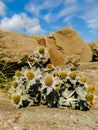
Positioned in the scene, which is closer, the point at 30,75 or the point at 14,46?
the point at 30,75

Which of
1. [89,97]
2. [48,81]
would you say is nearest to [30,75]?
[48,81]

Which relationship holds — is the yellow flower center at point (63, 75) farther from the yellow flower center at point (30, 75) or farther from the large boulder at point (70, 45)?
the large boulder at point (70, 45)

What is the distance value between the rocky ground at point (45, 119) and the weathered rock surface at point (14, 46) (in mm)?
2880

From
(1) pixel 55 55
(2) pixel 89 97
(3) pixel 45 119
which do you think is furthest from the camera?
(1) pixel 55 55

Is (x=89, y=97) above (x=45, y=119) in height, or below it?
above

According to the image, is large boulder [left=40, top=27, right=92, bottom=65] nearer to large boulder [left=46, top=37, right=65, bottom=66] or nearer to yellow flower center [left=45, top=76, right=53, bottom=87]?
large boulder [left=46, top=37, right=65, bottom=66]

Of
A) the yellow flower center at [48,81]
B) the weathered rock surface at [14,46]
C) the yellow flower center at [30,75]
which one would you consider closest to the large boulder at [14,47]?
the weathered rock surface at [14,46]

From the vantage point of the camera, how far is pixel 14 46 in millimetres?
6949

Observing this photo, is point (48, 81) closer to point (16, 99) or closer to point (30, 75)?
point (30, 75)

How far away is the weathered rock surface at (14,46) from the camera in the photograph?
6.54 metres

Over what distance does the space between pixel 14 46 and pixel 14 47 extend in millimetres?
44

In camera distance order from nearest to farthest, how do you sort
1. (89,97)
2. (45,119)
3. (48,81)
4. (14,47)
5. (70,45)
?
(45,119)
(48,81)
(89,97)
(14,47)
(70,45)

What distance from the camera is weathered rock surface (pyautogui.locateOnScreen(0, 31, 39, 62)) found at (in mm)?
6535

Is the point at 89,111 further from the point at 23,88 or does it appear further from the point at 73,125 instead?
the point at 23,88
